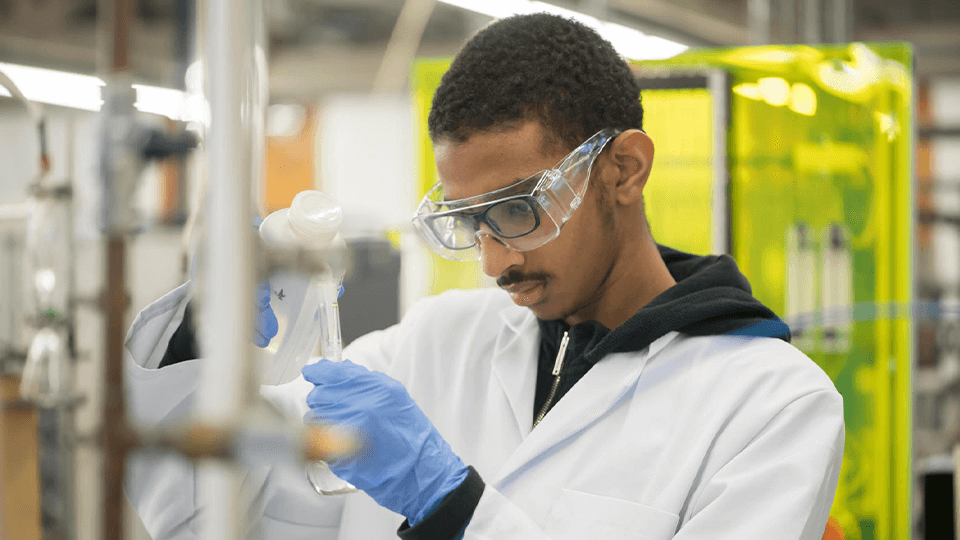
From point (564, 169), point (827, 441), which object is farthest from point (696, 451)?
point (564, 169)

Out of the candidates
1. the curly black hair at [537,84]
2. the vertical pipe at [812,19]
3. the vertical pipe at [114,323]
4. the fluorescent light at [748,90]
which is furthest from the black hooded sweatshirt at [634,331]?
the vertical pipe at [812,19]

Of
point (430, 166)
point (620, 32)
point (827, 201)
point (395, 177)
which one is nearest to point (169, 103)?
point (430, 166)

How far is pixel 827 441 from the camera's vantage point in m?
0.97

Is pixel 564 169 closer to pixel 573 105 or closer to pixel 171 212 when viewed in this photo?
pixel 573 105

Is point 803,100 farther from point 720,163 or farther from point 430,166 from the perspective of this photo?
point 430,166

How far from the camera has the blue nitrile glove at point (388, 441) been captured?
3.34 ft

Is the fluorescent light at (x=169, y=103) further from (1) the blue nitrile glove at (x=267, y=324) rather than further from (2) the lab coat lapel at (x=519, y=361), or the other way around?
(2) the lab coat lapel at (x=519, y=361)

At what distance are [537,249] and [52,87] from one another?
0.69 meters

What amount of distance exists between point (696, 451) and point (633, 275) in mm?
334

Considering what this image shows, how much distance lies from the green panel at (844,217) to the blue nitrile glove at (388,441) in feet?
6.80

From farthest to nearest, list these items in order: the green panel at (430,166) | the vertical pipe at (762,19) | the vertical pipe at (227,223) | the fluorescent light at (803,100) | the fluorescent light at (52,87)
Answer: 1. the vertical pipe at (762,19)
2. the green panel at (430,166)
3. the fluorescent light at (803,100)
4. the fluorescent light at (52,87)
5. the vertical pipe at (227,223)

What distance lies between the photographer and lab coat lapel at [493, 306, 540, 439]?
4.00 feet

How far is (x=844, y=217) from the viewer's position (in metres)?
2.73

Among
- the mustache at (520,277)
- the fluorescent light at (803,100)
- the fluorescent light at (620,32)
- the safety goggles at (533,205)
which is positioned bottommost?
the mustache at (520,277)
